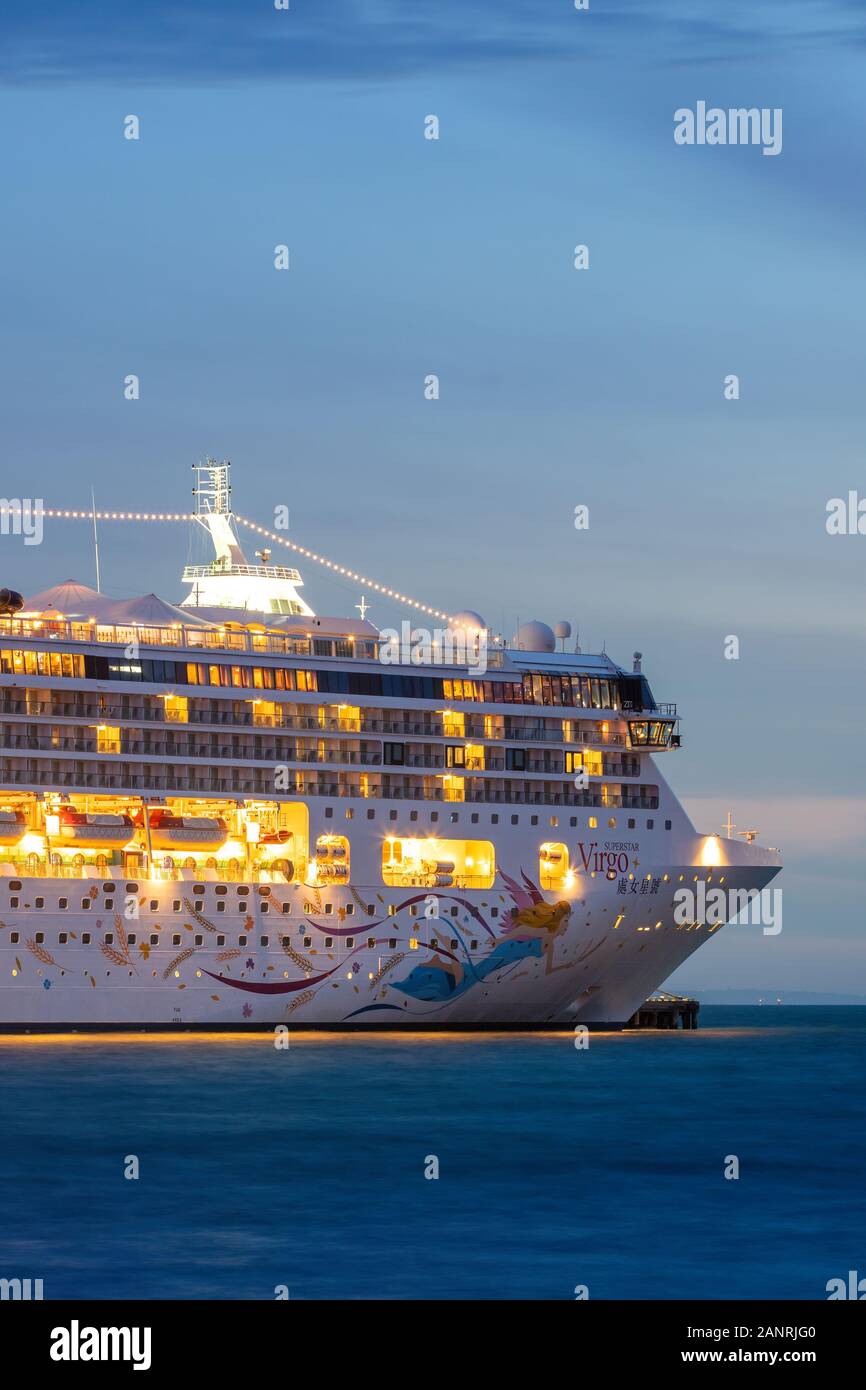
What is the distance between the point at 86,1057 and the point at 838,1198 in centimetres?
2418

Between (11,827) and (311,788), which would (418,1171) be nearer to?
(11,827)

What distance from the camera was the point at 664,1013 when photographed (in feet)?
273

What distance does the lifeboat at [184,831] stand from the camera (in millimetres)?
62156

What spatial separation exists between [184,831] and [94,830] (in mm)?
2705

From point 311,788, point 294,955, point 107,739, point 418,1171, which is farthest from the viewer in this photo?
point 311,788

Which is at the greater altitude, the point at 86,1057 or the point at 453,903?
the point at 453,903

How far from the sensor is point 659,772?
230 feet

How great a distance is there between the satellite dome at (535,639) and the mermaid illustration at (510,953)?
8.58 m

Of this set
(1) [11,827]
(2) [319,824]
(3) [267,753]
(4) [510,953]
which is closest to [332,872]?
(2) [319,824]

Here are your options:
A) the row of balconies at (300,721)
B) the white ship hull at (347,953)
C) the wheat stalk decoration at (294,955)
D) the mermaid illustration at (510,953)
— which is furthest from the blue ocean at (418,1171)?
the row of balconies at (300,721)

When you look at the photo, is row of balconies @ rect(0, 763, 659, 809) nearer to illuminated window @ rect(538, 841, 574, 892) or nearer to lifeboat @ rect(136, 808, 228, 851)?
lifeboat @ rect(136, 808, 228, 851)

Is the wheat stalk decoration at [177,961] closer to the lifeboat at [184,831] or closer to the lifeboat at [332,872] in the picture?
the lifeboat at [184,831]
